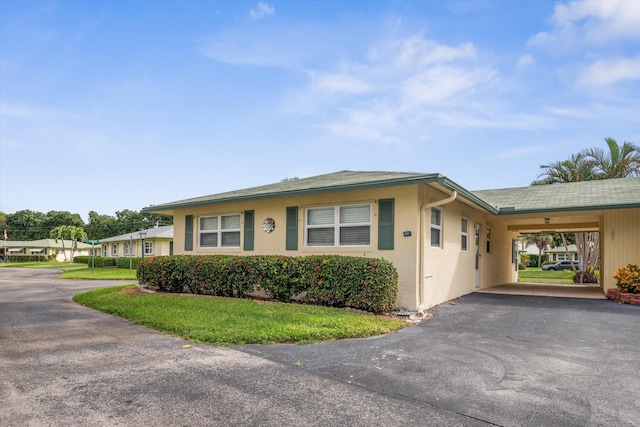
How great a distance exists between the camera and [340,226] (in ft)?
31.4

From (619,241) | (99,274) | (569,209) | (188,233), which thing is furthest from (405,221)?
(99,274)

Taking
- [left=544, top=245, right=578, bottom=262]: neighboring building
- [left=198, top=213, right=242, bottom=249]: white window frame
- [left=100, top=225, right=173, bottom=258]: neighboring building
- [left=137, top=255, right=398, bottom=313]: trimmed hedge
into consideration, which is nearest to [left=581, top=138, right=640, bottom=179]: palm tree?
[left=137, top=255, right=398, bottom=313]: trimmed hedge

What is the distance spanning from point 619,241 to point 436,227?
223 inches

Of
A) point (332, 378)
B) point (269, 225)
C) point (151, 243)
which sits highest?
point (269, 225)

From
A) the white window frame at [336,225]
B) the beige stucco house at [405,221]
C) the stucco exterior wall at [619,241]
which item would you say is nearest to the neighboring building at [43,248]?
the beige stucco house at [405,221]

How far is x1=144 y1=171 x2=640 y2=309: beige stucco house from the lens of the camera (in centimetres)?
852

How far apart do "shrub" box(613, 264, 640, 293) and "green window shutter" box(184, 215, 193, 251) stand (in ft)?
39.8

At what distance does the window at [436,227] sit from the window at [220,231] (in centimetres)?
563

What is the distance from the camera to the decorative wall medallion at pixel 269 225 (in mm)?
10742

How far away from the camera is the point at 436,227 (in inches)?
373

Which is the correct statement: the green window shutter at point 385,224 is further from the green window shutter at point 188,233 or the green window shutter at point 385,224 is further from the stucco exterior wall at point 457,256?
the green window shutter at point 188,233

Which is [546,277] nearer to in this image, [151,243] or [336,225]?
[336,225]

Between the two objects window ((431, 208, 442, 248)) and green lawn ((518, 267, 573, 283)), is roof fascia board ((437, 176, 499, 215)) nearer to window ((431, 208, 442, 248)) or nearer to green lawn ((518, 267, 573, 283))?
window ((431, 208, 442, 248))

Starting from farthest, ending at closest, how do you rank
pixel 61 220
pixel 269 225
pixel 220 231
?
pixel 61 220, pixel 220 231, pixel 269 225
